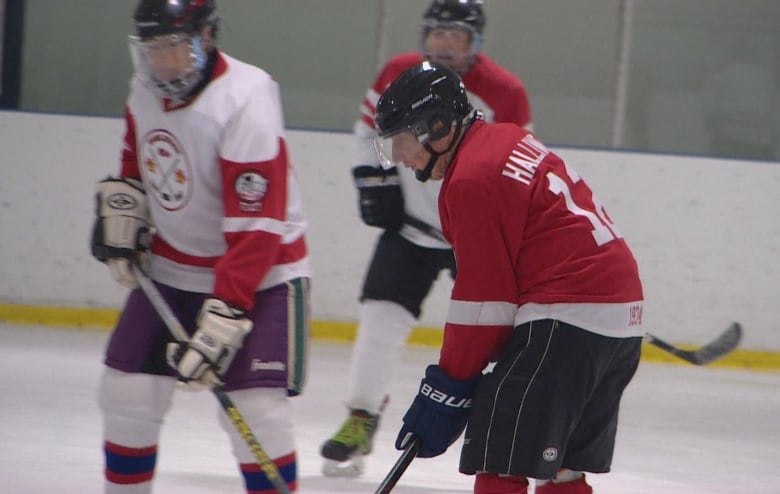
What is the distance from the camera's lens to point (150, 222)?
95.2 inches

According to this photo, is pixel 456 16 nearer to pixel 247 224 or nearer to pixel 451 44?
pixel 451 44

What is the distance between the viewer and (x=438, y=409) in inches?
78.6

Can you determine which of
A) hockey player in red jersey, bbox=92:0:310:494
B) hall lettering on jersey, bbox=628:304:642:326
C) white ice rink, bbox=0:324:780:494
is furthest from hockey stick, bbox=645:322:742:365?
hockey player in red jersey, bbox=92:0:310:494

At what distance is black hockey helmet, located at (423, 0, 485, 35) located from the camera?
11.5 feet

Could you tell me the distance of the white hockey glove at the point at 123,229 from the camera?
2.36 meters

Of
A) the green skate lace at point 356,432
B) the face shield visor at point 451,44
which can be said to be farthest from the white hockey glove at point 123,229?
Answer: the face shield visor at point 451,44

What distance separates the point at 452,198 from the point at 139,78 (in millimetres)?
678

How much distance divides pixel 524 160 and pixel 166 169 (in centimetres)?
67

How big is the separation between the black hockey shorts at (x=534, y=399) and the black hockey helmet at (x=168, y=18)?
763mm

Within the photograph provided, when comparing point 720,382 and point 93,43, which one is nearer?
point 720,382

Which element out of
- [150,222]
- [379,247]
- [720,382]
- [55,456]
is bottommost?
[720,382]

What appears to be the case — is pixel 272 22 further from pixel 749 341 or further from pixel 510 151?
pixel 510 151

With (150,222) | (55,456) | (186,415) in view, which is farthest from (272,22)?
(150,222)

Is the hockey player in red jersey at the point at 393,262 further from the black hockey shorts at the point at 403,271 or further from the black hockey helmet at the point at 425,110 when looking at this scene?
the black hockey helmet at the point at 425,110
